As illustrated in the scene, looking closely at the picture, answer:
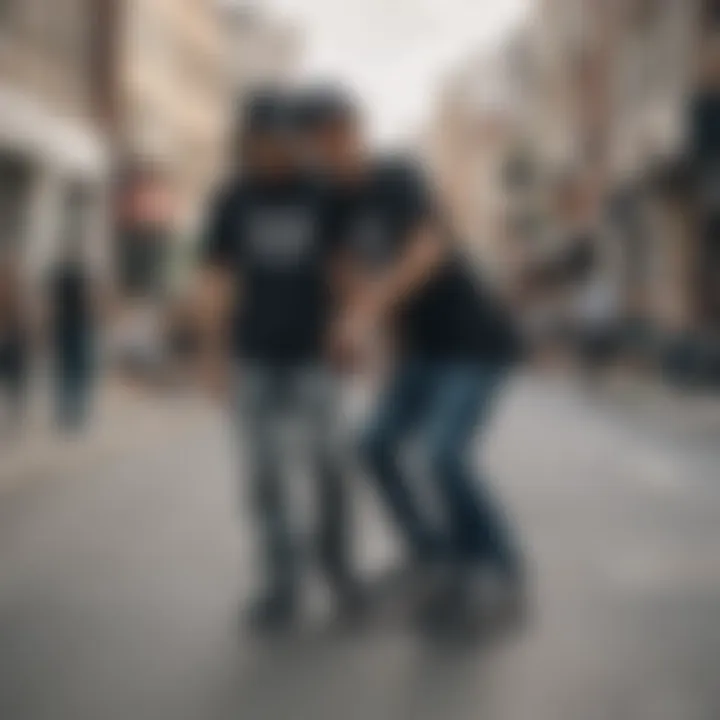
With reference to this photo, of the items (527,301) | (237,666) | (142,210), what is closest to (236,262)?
(142,210)

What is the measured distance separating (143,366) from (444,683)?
1.33 feet

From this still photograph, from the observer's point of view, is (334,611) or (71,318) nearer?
(71,318)

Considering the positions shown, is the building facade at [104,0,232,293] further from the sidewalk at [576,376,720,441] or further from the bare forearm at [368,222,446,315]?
the sidewalk at [576,376,720,441]

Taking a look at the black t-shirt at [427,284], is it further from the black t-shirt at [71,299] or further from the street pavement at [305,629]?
the black t-shirt at [71,299]

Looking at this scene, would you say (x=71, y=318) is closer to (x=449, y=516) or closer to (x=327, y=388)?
(x=327, y=388)

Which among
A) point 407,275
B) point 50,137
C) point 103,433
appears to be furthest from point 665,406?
point 50,137

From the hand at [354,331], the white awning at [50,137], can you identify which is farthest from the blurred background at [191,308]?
the hand at [354,331]

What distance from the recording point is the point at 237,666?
164 centimetres

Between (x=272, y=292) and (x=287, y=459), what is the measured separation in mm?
184

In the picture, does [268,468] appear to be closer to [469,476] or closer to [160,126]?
[469,476]

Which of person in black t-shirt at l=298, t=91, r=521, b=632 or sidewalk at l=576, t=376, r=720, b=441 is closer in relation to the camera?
person in black t-shirt at l=298, t=91, r=521, b=632

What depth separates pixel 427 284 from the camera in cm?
160

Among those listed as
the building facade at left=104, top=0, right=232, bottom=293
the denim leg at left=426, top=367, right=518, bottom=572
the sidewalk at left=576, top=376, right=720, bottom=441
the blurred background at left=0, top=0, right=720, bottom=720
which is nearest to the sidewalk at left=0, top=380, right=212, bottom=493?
the blurred background at left=0, top=0, right=720, bottom=720

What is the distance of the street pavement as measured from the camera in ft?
5.23
